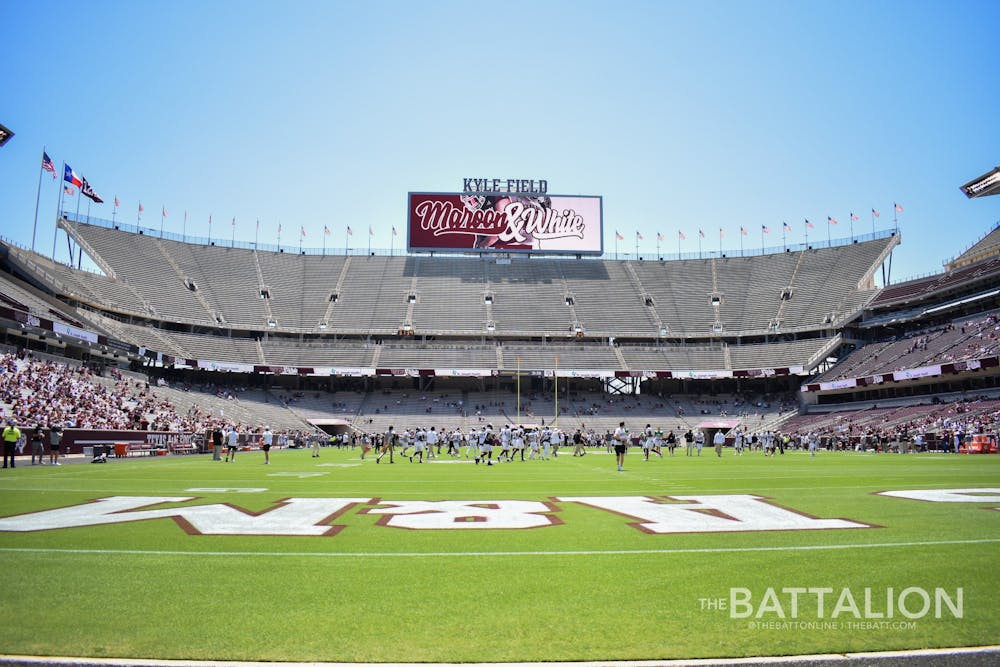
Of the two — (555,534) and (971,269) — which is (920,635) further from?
(971,269)

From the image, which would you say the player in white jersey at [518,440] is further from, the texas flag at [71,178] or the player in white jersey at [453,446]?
the texas flag at [71,178]

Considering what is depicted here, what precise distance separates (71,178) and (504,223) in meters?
44.3

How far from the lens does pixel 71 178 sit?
195 feet

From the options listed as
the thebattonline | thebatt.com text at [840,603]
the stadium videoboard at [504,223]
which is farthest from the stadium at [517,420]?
the stadium videoboard at [504,223]

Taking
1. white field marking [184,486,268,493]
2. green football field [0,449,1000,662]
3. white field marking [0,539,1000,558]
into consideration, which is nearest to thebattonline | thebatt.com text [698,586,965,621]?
green football field [0,449,1000,662]

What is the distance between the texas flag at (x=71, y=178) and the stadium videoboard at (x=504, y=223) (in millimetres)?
33730

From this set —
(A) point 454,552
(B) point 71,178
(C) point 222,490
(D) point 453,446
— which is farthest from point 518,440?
(B) point 71,178

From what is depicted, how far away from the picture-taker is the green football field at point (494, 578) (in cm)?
426

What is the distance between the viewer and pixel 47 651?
3.99 meters

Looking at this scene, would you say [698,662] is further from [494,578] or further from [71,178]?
[71,178]

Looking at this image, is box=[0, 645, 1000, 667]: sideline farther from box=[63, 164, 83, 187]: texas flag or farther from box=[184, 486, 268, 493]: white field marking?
box=[63, 164, 83, 187]: texas flag

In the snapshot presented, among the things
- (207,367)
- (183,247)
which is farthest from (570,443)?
(183,247)

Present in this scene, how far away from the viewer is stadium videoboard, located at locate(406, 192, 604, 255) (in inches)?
3214

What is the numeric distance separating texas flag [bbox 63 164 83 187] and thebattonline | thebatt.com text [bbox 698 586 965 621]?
67.6 meters
